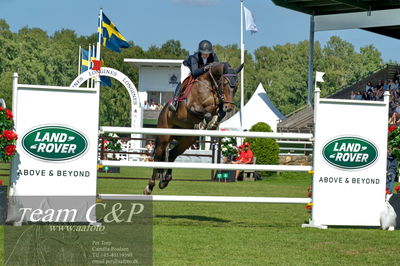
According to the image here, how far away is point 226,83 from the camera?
10078 millimetres

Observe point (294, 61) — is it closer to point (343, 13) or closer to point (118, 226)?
point (343, 13)

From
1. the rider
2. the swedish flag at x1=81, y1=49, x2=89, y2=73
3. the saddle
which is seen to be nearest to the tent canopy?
the swedish flag at x1=81, y1=49, x2=89, y2=73

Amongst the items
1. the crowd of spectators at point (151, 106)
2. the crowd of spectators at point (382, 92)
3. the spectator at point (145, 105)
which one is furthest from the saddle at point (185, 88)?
the spectator at point (145, 105)

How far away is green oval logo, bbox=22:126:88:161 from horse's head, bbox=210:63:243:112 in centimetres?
328

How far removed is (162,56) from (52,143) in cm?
7111

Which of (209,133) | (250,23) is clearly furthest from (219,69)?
(250,23)

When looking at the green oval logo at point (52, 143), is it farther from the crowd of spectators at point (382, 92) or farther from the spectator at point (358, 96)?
the spectator at point (358, 96)

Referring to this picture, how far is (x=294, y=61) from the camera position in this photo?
87000 mm

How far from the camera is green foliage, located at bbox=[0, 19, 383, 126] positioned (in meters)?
66.7

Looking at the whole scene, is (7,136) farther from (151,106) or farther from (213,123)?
(151,106)

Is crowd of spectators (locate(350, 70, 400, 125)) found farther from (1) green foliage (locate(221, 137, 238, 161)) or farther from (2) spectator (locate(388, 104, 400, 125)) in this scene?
(1) green foliage (locate(221, 137, 238, 161))

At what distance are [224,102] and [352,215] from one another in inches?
116

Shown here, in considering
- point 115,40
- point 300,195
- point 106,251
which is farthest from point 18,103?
point 115,40

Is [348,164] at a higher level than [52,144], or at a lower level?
lower
